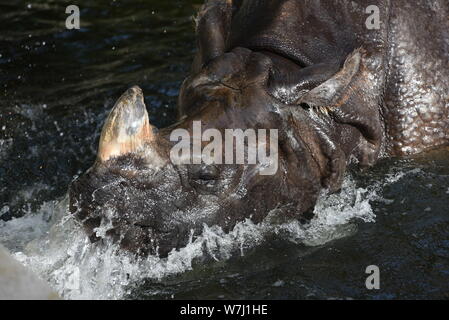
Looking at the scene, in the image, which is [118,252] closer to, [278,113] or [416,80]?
[278,113]

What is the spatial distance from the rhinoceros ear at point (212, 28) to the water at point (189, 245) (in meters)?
1.21

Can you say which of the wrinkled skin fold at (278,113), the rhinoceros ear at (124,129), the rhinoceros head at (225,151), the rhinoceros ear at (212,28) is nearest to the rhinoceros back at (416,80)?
the wrinkled skin fold at (278,113)

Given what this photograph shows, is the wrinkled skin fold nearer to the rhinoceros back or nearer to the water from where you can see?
the rhinoceros back

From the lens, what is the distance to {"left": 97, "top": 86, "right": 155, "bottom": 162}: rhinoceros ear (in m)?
4.46

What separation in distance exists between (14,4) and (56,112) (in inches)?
104

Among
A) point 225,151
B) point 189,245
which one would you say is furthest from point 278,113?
point 189,245

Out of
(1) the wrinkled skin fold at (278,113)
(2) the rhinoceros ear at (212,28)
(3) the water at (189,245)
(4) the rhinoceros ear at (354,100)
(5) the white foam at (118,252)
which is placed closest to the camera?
(1) the wrinkled skin fold at (278,113)

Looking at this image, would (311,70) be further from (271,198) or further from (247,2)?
(247,2)

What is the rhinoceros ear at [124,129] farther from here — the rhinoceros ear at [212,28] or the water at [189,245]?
the rhinoceros ear at [212,28]

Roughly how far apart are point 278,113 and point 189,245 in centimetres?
91

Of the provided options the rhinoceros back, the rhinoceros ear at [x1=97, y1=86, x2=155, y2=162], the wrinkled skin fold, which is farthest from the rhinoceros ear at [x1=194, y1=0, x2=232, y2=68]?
the rhinoceros ear at [x1=97, y1=86, x2=155, y2=162]

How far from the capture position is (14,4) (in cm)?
1005

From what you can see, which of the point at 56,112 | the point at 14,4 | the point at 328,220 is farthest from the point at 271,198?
the point at 14,4

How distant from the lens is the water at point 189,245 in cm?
498
